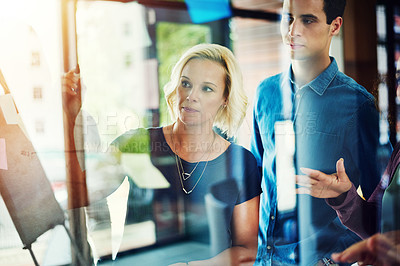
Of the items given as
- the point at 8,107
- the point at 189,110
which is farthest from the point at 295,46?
the point at 8,107

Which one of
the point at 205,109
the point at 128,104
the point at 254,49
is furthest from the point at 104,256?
the point at 254,49

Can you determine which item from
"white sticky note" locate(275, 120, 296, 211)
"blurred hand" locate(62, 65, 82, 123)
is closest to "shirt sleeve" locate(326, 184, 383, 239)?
"white sticky note" locate(275, 120, 296, 211)

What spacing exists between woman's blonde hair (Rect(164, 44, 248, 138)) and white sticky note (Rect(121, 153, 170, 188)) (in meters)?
0.27

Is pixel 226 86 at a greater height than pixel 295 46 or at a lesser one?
lesser

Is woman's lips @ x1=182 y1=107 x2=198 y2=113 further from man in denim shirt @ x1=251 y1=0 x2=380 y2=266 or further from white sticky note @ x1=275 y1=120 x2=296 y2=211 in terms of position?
white sticky note @ x1=275 y1=120 x2=296 y2=211

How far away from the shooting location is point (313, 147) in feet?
6.77

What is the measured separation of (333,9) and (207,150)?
38.4 inches

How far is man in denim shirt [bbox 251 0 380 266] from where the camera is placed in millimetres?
2016

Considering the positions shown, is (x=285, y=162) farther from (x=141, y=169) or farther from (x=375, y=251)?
(x=141, y=169)

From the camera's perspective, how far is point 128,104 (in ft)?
6.61

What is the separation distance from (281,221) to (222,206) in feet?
1.10

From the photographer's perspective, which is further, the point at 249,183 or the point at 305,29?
the point at 249,183

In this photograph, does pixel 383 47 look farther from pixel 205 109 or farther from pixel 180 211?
pixel 180 211

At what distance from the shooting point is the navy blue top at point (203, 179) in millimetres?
2066
